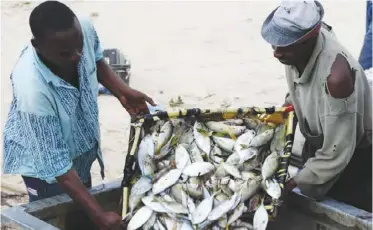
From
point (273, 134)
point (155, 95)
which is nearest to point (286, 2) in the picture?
point (273, 134)

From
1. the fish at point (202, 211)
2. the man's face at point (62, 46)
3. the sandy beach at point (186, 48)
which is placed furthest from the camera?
the sandy beach at point (186, 48)

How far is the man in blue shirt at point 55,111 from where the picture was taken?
8.95 feet

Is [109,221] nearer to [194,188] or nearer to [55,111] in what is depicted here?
[194,188]

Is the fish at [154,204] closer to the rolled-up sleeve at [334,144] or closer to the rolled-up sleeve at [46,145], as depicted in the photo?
the rolled-up sleeve at [46,145]

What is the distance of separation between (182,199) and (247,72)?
630 cm

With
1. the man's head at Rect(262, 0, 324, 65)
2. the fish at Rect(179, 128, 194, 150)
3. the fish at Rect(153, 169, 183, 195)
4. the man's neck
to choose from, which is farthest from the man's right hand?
the man's head at Rect(262, 0, 324, 65)

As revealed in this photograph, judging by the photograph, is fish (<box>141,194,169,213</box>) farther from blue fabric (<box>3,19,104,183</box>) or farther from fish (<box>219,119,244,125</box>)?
fish (<box>219,119,244,125</box>)

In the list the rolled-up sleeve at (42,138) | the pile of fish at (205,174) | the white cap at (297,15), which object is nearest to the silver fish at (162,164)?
the pile of fish at (205,174)

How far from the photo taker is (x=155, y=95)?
8359 mm

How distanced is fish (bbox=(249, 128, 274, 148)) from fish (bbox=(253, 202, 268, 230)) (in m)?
0.36

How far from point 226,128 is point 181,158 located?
31 cm

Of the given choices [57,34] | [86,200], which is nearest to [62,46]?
[57,34]

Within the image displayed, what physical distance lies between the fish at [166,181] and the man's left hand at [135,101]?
0.59m

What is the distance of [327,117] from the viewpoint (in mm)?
2885
